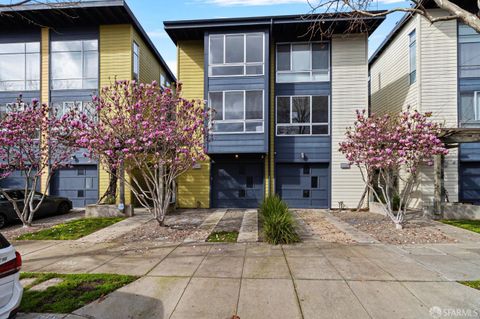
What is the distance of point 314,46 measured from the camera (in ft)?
46.5

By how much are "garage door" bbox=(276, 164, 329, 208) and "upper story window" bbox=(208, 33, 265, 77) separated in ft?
16.7

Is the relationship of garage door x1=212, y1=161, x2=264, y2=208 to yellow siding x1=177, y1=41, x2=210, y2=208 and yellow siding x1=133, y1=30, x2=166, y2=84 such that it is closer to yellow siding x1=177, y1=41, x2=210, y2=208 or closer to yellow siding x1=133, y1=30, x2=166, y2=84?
yellow siding x1=177, y1=41, x2=210, y2=208

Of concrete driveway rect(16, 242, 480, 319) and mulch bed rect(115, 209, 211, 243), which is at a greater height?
concrete driveway rect(16, 242, 480, 319)

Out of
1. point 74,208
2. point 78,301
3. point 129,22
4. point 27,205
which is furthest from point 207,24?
point 78,301

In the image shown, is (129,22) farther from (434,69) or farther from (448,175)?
(448,175)

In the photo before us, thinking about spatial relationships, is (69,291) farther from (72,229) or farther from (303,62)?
(303,62)

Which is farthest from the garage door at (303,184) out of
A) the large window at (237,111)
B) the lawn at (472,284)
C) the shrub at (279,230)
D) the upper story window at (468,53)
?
the lawn at (472,284)

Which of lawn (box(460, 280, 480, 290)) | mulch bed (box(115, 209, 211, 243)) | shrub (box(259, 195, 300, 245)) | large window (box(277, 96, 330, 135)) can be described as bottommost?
mulch bed (box(115, 209, 211, 243))

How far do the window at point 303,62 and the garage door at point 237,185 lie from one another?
16.0ft

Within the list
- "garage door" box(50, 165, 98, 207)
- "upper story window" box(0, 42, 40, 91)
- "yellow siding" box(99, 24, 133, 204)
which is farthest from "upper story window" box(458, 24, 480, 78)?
"upper story window" box(0, 42, 40, 91)

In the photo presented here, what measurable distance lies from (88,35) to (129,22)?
2.26 m

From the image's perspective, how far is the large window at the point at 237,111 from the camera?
13.1m

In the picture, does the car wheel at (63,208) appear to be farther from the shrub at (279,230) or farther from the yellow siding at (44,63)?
the shrub at (279,230)

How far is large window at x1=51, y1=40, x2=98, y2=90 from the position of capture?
14508mm
